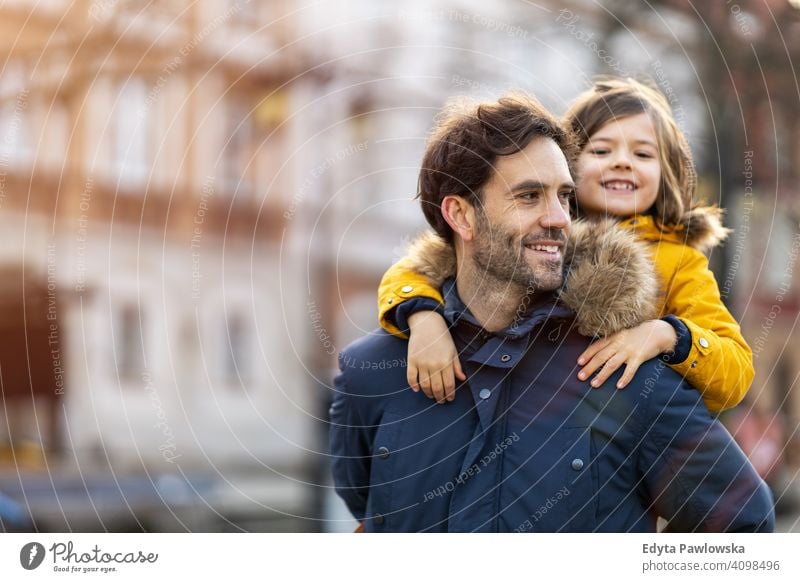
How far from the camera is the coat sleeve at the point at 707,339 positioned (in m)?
2.20

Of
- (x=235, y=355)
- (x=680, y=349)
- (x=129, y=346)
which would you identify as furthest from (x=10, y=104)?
(x=235, y=355)

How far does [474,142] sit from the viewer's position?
2336 mm

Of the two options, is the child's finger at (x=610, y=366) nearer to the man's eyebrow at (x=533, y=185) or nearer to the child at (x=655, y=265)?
the child at (x=655, y=265)

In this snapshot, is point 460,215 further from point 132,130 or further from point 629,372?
point 132,130

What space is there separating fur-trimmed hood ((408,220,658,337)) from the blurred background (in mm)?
1100

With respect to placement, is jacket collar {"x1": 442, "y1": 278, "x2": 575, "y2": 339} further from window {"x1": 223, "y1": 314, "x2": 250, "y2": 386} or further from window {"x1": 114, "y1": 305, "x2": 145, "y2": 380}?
window {"x1": 223, "y1": 314, "x2": 250, "y2": 386}

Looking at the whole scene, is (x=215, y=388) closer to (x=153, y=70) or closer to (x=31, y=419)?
(x=31, y=419)

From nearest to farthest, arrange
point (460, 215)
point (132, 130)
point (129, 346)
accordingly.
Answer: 1. point (460, 215)
2. point (132, 130)
3. point (129, 346)

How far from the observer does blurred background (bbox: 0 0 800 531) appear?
4219mm

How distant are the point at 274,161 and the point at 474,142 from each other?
3.95m

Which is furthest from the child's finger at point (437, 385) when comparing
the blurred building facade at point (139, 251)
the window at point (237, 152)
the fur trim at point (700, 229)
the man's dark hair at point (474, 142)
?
the window at point (237, 152)
